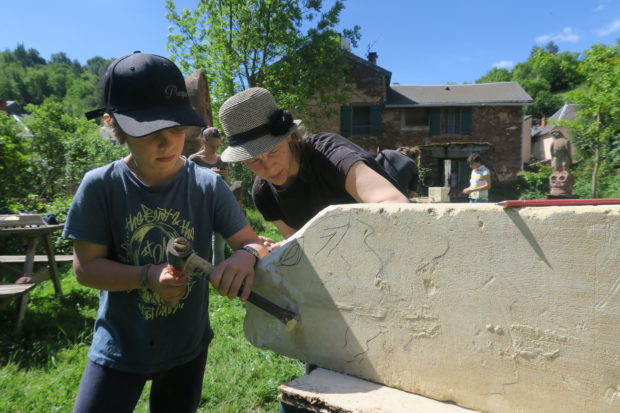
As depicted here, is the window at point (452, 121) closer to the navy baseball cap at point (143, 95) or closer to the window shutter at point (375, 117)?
the window shutter at point (375, 117)

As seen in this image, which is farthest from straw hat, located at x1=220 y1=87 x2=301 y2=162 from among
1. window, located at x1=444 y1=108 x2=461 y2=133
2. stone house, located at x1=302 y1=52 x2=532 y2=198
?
window, located at x1=444 y1=108 x2=461 y2=133

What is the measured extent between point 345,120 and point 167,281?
61.5 feet

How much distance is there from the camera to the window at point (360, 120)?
62.5ft

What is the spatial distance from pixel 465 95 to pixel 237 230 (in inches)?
845

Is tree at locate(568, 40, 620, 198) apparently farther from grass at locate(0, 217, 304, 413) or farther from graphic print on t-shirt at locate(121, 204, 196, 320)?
graphic print on t-shirt at locate(121, 204, 196, 320)

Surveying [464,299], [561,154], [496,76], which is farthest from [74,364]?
[496,76]

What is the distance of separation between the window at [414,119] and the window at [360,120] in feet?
4.33

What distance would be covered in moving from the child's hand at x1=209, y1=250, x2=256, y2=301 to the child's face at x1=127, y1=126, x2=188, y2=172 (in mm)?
402

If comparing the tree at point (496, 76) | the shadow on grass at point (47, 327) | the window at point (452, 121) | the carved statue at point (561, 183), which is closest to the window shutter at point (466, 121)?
the window at point (452, 121)

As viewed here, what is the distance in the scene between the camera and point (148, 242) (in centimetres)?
138

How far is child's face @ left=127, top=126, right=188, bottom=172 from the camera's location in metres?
1.27

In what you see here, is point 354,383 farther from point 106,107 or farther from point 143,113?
point 106,107

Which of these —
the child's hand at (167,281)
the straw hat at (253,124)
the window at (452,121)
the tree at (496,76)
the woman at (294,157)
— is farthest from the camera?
the tree at (496,76)

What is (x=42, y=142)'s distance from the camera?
14.8m
